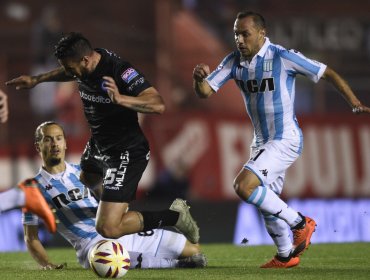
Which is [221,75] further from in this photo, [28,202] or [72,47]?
[28,202]

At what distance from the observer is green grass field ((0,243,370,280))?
727 cm

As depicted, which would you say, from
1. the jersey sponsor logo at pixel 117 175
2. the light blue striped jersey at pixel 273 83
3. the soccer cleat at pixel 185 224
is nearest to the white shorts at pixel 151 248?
the soccer cleat at pixel 185 224

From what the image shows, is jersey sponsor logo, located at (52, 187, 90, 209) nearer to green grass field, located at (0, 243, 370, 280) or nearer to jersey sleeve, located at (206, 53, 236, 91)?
green grass field, located at (0, 243, 370, 280)

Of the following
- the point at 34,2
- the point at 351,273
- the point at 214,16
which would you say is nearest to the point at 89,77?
the point at 351,273

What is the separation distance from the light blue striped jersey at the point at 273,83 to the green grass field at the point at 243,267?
118cm

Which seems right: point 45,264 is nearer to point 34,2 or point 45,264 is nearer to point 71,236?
point 71,236

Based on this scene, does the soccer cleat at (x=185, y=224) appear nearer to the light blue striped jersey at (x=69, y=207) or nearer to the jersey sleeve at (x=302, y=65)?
the light blue striped jersey at (x=69, y=207)

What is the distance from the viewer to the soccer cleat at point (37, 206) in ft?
22.5

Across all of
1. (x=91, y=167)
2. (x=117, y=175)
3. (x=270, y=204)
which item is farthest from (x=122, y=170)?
(x=270, y=204)

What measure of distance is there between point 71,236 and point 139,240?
23.5 inches

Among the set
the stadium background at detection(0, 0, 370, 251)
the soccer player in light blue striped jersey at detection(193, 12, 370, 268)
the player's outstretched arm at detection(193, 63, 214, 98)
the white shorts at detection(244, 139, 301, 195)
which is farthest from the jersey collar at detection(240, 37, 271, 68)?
the stadium background at detection(0, 0, 370, 251)

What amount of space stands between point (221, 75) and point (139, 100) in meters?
1.42

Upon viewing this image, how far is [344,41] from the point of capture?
17.2 meters

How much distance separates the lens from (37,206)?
22.6 feet
